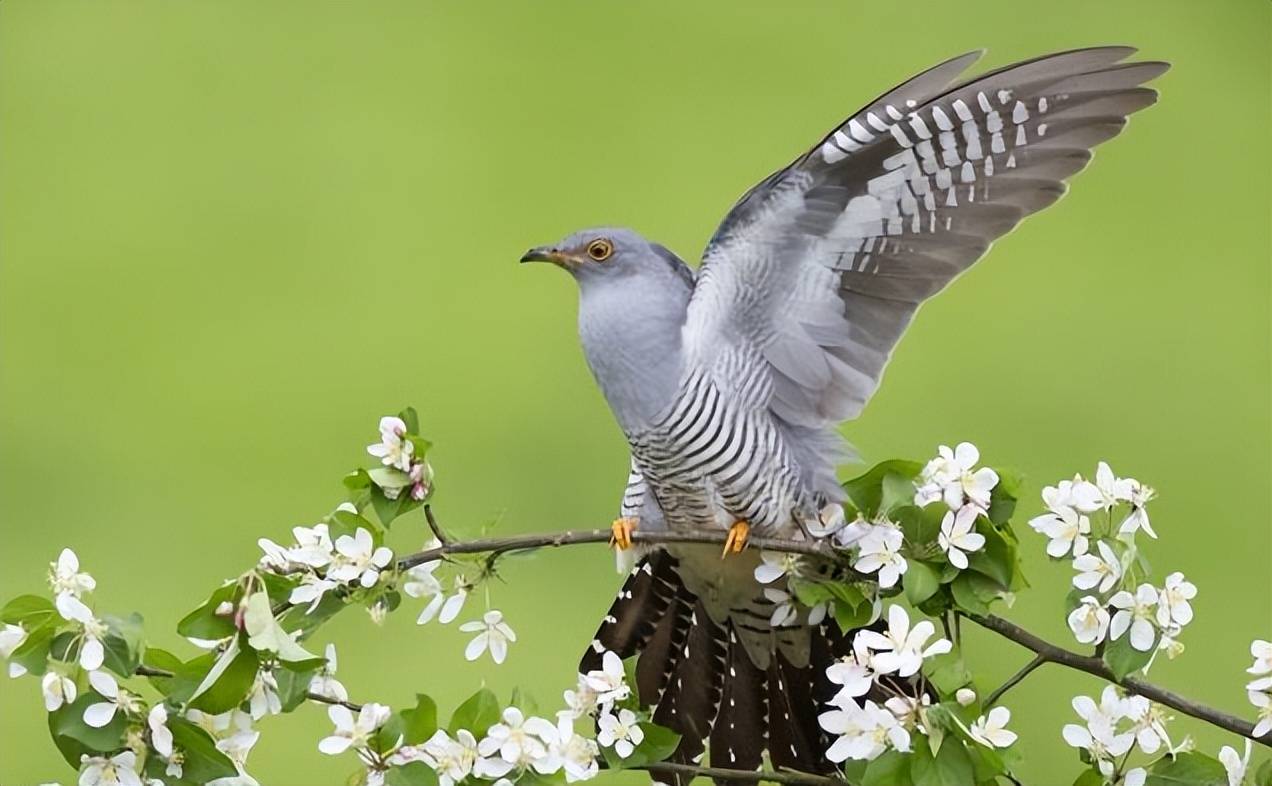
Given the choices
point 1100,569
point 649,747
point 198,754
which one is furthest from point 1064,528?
point 198,754

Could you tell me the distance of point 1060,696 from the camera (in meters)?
2.16

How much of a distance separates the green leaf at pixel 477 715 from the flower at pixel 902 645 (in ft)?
0.69

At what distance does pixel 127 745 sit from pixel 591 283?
493 millimetres

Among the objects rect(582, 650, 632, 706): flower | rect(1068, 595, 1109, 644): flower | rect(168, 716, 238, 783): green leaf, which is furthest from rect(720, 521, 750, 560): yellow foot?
rect(168, 716, 238, 783): green leaf

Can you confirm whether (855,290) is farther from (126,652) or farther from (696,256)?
(696,256)

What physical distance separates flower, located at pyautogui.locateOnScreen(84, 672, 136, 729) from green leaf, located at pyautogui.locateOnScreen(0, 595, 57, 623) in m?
0.04

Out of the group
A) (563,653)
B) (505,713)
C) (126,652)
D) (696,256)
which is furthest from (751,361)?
(696,256)

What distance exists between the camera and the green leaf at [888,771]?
771mm

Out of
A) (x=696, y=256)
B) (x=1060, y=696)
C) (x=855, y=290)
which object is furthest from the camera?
(x=696, y=256)

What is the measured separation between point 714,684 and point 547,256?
0.36m

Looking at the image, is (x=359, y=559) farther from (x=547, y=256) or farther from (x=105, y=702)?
(x=547, y=256)

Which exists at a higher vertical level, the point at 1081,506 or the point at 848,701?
the point at 1081,506

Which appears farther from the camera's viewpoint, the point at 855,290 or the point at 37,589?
the point at 37,589

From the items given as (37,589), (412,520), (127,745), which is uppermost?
(127,745)
